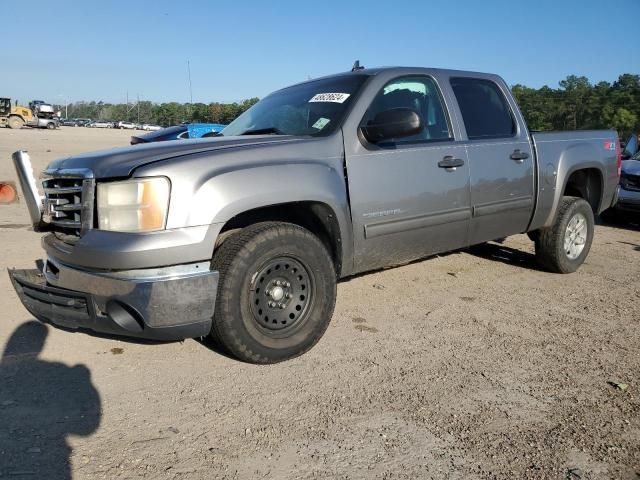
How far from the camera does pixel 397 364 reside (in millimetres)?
3270

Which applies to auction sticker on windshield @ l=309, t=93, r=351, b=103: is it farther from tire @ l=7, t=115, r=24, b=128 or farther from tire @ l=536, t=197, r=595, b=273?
tire @ l=7, t=115, r=24, b=128

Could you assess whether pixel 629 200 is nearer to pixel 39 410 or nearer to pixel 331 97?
pixel 331 97

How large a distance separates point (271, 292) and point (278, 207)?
0.57 metres

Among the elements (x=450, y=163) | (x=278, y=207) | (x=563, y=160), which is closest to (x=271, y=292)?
(x=278, y=207)

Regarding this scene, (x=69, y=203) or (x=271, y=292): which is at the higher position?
(x=69, y=203)

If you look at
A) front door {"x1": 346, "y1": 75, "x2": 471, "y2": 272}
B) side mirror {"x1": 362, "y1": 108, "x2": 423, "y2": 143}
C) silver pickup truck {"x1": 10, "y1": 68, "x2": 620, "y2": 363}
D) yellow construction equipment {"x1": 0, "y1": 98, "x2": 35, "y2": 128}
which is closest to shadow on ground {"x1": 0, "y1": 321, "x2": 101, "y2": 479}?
silver pickup truck {"x1": 10, "y1": 68, "x2": 620, "y2": 363}

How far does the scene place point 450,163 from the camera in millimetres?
4039

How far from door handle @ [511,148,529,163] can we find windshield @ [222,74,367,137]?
5.42 feet

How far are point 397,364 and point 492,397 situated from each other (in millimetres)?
623

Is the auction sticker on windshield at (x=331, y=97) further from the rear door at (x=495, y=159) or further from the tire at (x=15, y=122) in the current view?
the tire at (x=15, y=122)

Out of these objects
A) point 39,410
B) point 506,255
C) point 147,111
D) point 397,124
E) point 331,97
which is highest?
point 147,111

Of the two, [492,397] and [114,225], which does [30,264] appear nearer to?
[114,225]

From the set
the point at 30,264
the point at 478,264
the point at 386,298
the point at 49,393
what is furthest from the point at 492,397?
the point at 30,264

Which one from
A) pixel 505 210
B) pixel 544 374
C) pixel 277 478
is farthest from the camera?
pixel 505 210
